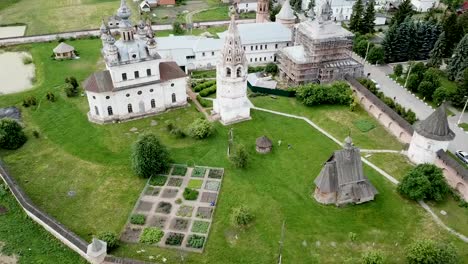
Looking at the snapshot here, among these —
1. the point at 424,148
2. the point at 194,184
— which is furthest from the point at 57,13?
the point at 424,148

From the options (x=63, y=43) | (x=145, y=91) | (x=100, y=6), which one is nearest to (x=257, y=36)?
(x=145, y=91)

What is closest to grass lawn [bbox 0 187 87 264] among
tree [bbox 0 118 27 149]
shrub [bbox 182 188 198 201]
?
shrub [bbox 182 188 198 201]

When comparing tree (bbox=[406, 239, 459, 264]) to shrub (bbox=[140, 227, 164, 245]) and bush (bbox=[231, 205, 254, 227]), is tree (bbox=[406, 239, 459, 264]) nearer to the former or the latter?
bush (bbox=[231, 205, 254, 227])

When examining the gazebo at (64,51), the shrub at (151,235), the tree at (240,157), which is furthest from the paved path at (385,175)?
the gazebo at (64,51)

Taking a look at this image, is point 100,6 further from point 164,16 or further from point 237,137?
point 237,137

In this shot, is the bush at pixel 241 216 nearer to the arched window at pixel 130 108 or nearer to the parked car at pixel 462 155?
the arched window at pixel 130 108
